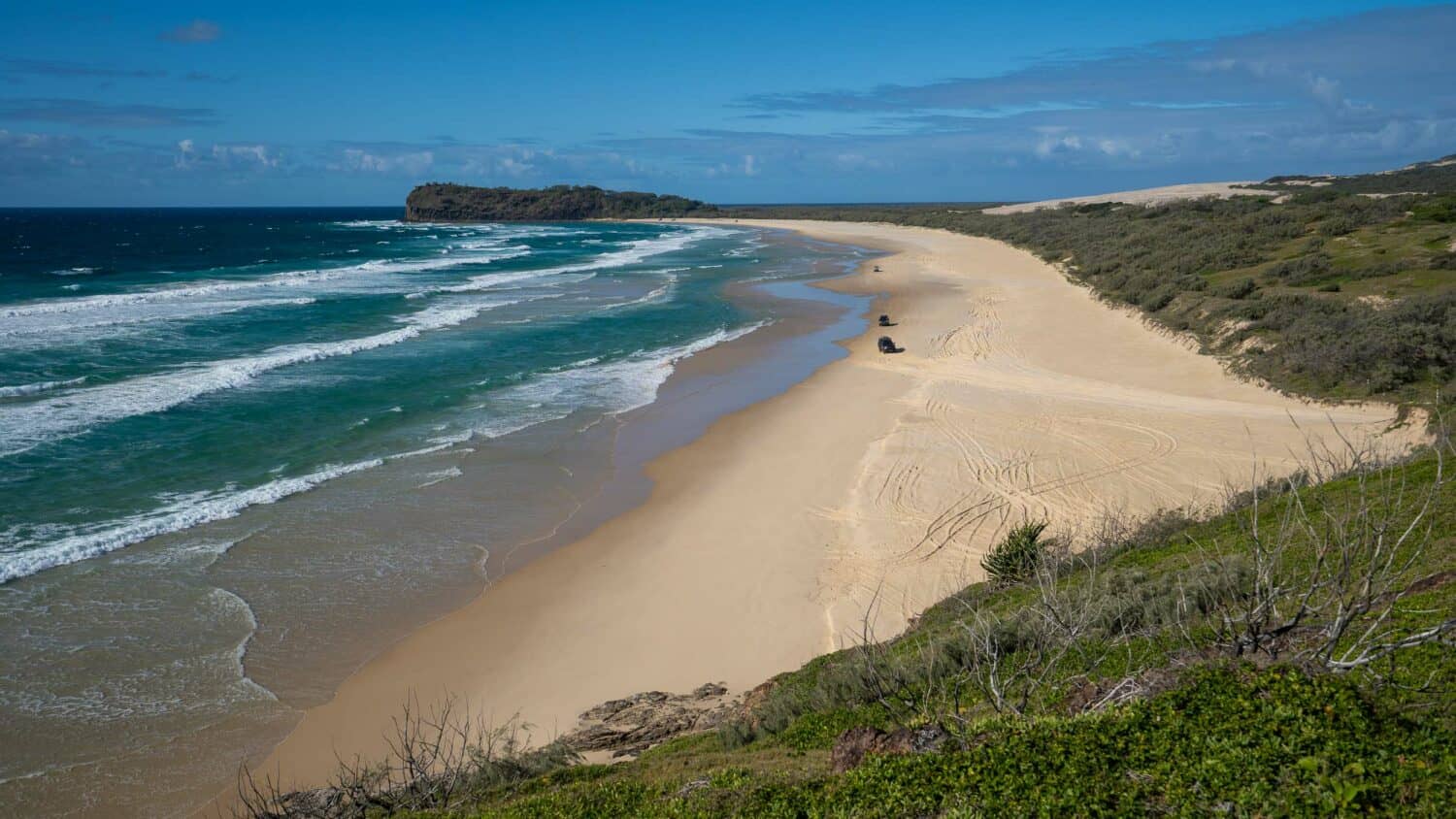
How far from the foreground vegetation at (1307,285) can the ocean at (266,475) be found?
39.5 feet

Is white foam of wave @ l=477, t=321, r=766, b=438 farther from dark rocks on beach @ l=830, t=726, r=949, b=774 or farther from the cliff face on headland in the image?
the cliff face on headland

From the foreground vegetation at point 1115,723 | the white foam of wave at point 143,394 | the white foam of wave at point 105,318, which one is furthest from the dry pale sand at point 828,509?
the white foam of wave at point 105,318

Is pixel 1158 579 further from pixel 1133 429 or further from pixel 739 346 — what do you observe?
pixel 739 346

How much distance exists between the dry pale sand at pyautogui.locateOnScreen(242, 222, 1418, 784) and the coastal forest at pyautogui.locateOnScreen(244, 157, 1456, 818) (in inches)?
38.0

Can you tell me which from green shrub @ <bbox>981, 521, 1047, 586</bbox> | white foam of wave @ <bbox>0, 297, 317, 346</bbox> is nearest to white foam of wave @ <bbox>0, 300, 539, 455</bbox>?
white foam of wave @ <bbox>0, 297, 317, 346</bbox>

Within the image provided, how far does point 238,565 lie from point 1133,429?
17.0 m

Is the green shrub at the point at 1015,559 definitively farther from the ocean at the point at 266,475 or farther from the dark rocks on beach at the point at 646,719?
the ocean at the point at 266,475

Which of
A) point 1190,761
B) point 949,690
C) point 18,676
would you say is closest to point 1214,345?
point 949,690

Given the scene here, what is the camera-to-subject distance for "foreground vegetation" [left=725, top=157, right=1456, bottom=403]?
19375mm

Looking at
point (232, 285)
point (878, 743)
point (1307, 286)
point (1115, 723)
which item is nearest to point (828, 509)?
point (878, 743)

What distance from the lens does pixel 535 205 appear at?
15362 cm

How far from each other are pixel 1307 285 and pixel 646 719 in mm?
28474

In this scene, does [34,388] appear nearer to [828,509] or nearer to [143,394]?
[143,394]

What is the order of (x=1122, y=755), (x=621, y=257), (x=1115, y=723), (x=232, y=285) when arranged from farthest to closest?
(x=621, y=257) < (x=232, y=285) < (x=1115, y=723) < (x=1122, y=755)
